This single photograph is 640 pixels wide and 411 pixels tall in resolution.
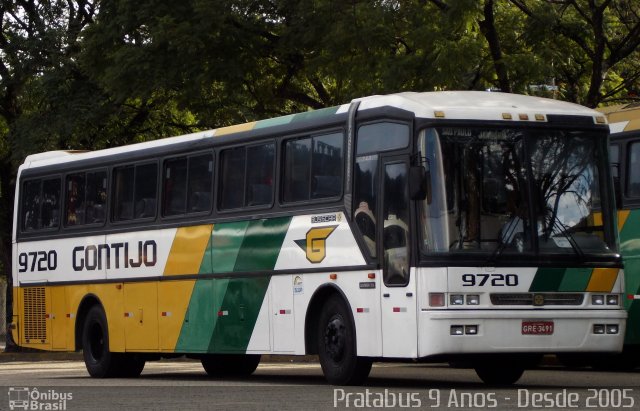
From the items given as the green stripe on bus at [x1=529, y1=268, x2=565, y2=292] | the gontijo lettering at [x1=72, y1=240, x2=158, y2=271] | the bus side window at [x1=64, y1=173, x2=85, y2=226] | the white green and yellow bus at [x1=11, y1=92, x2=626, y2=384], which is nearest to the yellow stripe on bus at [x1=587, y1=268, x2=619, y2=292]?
the white green and yellow bus at [x1=11, y1=92, x2=626, y2=384]

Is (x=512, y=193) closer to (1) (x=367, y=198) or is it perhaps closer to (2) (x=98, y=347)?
(1) (x=367, y=198)

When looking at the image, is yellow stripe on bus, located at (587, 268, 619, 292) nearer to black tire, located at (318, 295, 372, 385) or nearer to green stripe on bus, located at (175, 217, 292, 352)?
black tire, located at (318, 295, 372, 385)

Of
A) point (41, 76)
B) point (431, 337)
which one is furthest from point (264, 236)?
point (41, 76)

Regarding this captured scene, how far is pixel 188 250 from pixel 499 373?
194 inches

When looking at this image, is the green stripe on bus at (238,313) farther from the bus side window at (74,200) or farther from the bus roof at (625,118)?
the bus roof at (625,118)

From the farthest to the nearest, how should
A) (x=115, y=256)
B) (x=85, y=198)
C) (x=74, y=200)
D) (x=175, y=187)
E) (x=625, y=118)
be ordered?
1. (x=74, y=200)
2. (x=85, y=198)
3. (x=115, y=256)
4. (x=175, y=187)
5. (x=625, y=118)

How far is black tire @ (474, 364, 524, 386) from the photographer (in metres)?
18.0

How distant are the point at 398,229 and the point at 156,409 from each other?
13.3ft

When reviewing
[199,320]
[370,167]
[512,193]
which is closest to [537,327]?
[512,193]

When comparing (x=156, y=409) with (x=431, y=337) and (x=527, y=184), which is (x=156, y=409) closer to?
(x=431, y=337)

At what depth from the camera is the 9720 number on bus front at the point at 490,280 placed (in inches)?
620

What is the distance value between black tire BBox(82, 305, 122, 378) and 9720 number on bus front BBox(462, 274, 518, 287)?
8408mm

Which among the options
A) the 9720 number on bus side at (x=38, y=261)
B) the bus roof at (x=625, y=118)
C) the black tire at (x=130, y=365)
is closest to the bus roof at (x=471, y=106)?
the bus roof at (x=625, y=118)

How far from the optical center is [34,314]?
2442cm
